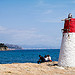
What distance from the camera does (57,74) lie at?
10656 mm

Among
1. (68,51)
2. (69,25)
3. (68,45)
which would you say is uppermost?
(69,25)

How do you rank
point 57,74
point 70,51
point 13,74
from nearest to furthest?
point 13,74, point 57,74, point 70,51

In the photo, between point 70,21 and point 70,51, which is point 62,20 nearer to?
point 70,21

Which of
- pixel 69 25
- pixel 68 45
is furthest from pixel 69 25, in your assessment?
pixel 68 45

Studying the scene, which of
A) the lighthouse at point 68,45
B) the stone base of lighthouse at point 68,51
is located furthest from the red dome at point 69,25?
the stone base of lighthouse at point 68,51

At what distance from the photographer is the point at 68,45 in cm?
1320

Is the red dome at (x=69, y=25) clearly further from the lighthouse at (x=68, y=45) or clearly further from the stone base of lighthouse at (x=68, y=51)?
Answer: the stone base of lighthouse at (x=68, y=51)

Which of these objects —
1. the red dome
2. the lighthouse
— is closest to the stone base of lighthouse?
the lighthouse

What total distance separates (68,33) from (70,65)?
217 cm

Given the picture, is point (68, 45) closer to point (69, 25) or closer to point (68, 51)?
point (68, 51)

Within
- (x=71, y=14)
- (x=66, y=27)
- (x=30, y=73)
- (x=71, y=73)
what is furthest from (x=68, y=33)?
(x=30, y=73)

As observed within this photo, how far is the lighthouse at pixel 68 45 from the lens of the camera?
13103 mm

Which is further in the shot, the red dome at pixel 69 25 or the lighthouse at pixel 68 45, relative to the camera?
the red dome at pixel 69 25

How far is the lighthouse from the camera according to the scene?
43.0 feet
